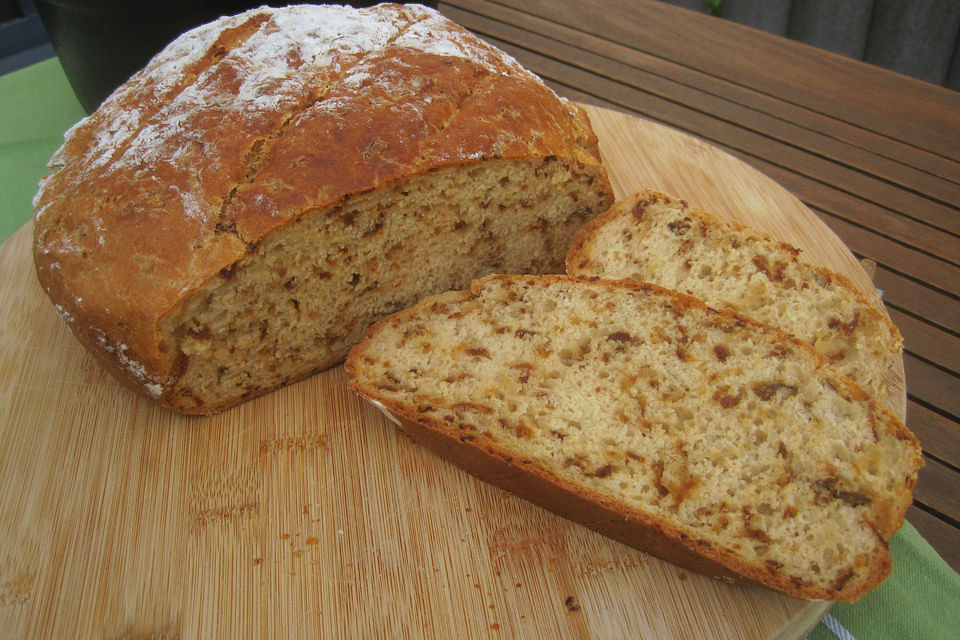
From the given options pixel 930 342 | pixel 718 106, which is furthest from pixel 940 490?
pixel 718 106

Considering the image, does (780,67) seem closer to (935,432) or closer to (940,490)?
(935,432)

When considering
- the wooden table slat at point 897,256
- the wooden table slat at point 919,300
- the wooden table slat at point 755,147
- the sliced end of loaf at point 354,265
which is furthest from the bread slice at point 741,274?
the wooden table slat at point 755,147

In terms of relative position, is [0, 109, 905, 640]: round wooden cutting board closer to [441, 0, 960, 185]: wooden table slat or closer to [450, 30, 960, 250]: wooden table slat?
[450, 30, 960, 250]: wooden table slat

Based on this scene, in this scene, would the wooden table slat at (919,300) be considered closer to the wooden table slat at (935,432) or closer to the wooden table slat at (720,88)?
the wooden table slat at (935,432)

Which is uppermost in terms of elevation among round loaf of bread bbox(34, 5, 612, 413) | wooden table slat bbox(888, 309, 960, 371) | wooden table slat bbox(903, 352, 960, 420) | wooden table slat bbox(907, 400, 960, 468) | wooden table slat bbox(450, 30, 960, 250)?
round loaf of bread bbox(34, 5, 612, 413)

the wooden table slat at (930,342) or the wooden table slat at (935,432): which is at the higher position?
the wooden table slat at (930,342)

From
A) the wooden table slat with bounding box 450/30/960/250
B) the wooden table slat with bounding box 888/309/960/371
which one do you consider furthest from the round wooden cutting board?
the wooden table slat with bounding box 450/30/960/250
